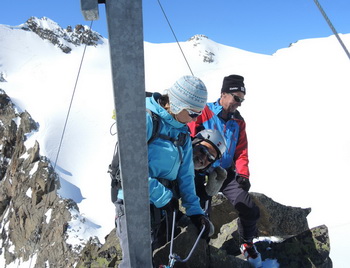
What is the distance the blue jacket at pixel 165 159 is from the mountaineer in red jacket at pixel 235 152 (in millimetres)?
1201

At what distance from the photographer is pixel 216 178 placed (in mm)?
3982

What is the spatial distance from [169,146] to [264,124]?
27142 mm

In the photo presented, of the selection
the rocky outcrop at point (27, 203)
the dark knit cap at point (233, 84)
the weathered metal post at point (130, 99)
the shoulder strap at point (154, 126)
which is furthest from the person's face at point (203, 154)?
the rocky outcrop at point (27, 203)

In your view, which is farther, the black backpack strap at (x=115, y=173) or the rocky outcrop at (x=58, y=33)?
the rocky outcrop at (x=58, y=33)

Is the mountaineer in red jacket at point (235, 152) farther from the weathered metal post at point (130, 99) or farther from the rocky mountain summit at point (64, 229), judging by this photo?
the weathered metal post at point (130, 99)

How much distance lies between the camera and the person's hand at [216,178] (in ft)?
12.9

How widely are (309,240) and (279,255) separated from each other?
1.57ft

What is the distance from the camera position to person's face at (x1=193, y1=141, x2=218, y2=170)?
12.3ft

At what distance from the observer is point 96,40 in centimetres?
7794

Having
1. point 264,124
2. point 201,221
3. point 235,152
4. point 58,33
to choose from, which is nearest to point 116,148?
point 201,221

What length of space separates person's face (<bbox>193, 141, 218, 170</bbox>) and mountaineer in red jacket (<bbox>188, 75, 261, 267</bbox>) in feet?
1.85

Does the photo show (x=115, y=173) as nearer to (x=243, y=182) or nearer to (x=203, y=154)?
(x=203, y=154)

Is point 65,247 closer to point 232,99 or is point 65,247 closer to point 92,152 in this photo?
point 92,152

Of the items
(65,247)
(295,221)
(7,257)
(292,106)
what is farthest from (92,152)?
(295,221)
